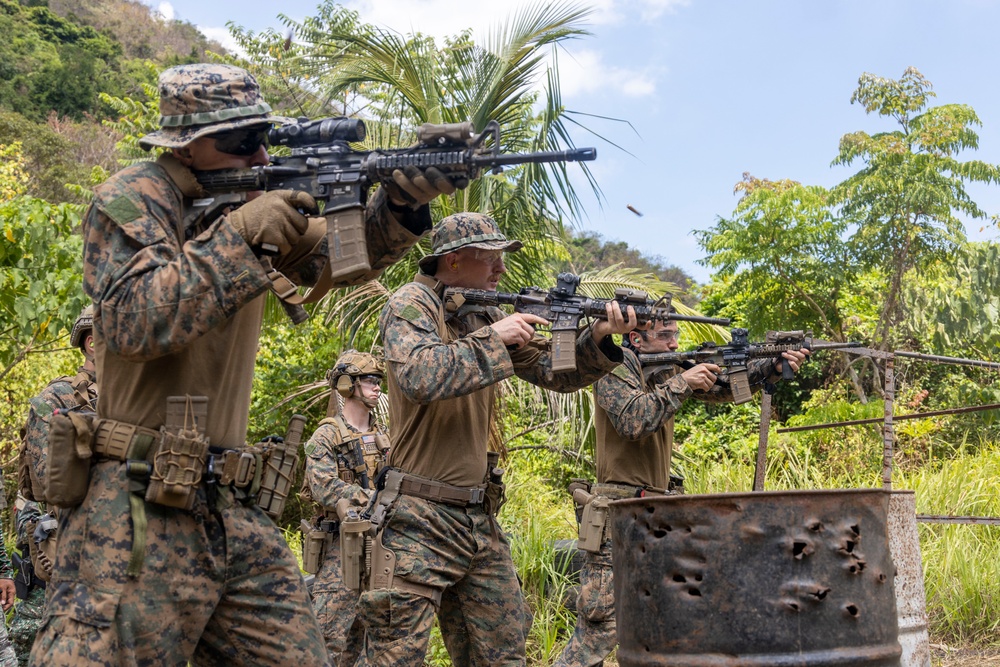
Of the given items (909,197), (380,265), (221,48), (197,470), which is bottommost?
(197,470)

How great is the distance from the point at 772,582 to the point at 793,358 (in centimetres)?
394

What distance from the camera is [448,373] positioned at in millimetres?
4227

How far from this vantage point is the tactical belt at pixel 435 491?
455 centimetres

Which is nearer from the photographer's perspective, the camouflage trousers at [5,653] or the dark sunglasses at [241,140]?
the dark sunglasses at [241,140]

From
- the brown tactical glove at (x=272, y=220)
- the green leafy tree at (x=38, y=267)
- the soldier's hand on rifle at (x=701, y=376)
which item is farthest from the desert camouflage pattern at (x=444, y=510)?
the green leafy tree at (x=38, y=267)

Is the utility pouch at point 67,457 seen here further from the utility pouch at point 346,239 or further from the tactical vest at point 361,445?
the tactical vest at point 361,445

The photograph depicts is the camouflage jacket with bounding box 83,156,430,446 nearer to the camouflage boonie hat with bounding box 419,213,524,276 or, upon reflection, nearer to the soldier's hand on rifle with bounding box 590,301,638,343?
the camouflage boonie hat with bounding box 419,213,524,276

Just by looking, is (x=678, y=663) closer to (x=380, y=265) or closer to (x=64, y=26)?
(x=380, y=265)

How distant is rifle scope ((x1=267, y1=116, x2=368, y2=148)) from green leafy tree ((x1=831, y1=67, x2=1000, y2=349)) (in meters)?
11.9

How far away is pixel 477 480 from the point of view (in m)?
4.67

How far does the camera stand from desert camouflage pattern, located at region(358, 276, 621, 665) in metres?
4.30

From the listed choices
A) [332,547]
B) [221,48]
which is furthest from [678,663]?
[221,48]

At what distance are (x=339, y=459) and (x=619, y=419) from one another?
2.32 metres

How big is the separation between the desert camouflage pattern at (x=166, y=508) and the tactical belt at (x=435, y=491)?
1.38 m
